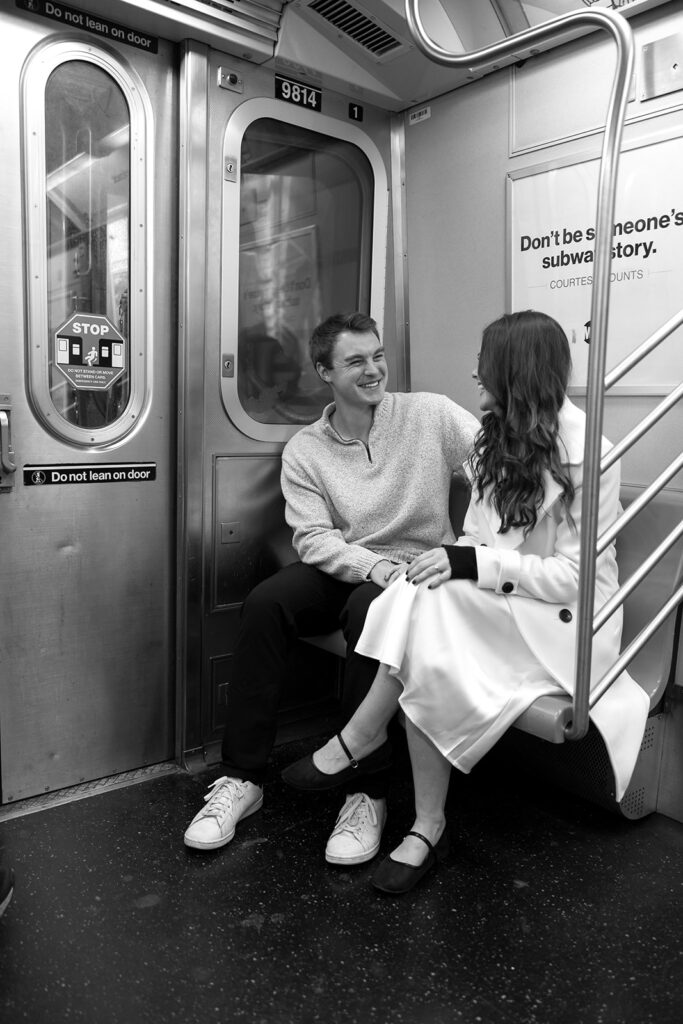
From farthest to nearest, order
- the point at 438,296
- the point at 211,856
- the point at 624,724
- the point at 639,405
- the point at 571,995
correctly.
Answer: the point at 438,296, the point at 639,405, the point at 211,856, the point at 624,724, the point at 571,995

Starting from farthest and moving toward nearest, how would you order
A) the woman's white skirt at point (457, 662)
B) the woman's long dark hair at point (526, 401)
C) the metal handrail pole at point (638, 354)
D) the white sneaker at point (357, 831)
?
the white sneaker at point (357, 831) < the woman's long dark hair at point (526, 401) < the woman's white skirt at point (457, 662) < the metal handrail pole at point (638, 354)

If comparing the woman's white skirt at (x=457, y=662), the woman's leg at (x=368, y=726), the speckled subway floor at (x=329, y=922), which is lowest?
the speckled subway floor at (x=329, y=922)

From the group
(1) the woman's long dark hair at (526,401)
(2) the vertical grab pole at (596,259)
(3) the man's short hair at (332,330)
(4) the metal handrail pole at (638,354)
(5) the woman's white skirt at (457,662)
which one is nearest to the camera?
(2) the vertical grab pole at (596,259)

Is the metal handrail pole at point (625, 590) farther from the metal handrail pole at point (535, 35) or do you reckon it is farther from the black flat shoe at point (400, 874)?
the metal handrail pole at point (535, 35)

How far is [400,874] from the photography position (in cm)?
233

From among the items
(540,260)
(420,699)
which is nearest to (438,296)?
(540,260)

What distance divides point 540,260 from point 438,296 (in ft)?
1.73

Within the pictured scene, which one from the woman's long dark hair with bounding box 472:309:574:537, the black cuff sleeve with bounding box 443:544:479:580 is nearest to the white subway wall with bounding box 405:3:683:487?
the woman's long dark hair with bounding box 472:309:574:537

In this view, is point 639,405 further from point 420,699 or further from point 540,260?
point 420,699

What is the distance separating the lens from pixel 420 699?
7.58ft

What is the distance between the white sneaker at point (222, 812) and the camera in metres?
2.54

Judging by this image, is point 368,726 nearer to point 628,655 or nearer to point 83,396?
point 628,655

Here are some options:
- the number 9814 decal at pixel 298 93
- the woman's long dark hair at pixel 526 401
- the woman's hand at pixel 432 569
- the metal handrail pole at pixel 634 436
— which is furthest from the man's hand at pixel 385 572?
the number 9814 decal at pixel 298 93

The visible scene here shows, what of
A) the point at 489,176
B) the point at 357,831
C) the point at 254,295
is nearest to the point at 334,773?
the point at 357,831
